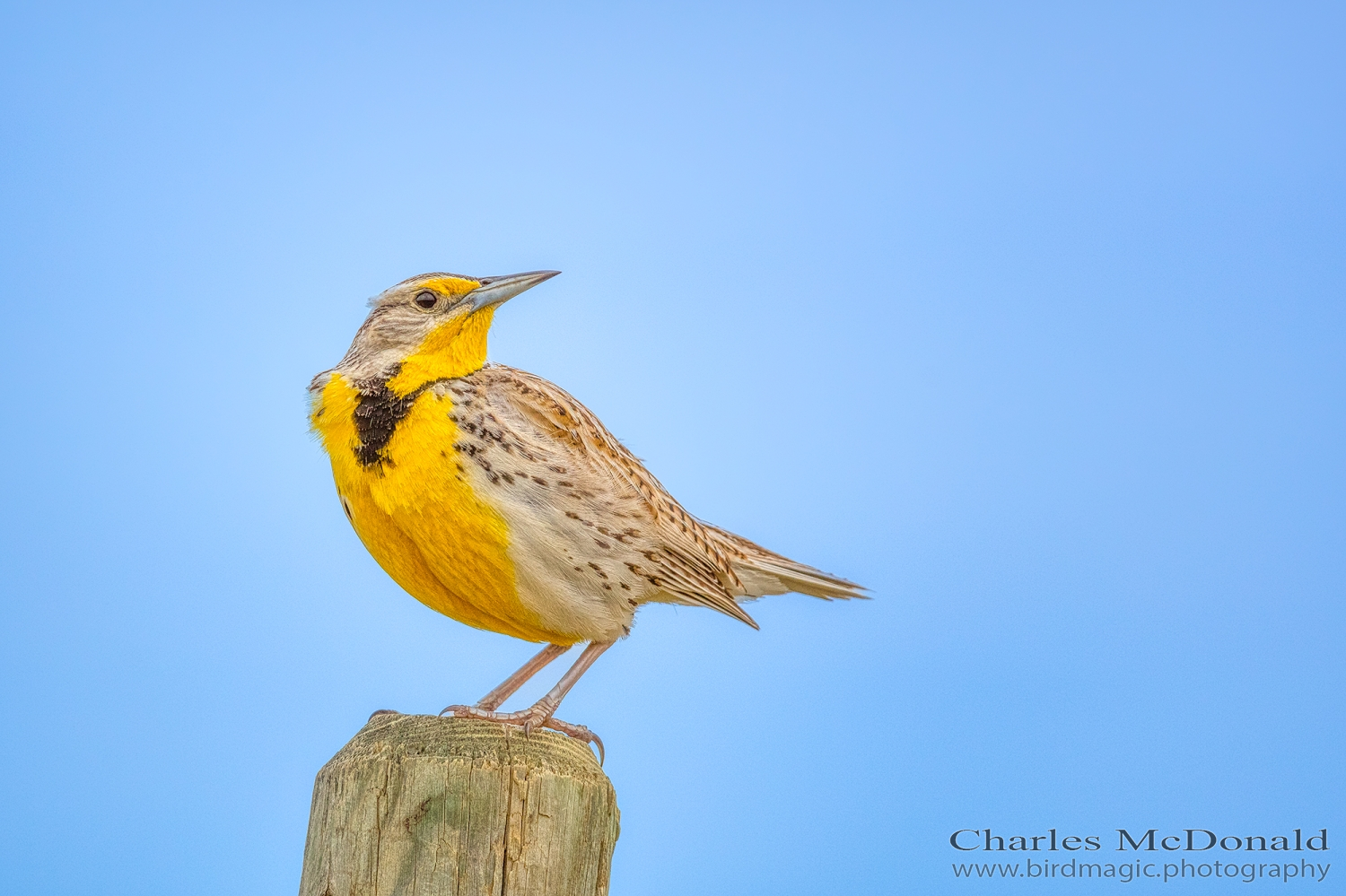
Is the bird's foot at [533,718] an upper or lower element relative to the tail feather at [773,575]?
lower

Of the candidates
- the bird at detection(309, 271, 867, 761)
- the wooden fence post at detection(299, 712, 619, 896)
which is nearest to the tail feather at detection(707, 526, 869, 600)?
the bird at detection(309, 271, 867, 761)

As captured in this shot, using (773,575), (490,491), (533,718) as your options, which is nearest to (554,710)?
(533,718)

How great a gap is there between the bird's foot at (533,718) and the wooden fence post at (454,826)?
1.00ft

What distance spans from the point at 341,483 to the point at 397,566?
22 centimetres

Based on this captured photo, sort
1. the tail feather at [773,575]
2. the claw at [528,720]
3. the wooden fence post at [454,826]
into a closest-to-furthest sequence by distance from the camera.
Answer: the wooden fence post at [454,826]
the claw at [528,720]
the tail feather at [773,575]

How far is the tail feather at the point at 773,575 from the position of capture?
3.63 meters

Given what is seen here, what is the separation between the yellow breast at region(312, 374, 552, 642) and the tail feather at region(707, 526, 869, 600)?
2.07ft

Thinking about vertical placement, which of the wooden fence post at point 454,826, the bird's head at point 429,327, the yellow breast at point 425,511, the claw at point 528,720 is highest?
the bird's head at point 429,327

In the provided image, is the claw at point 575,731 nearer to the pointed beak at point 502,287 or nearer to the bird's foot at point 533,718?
the bird's foot at point 533,718

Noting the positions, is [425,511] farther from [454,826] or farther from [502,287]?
[454,826]

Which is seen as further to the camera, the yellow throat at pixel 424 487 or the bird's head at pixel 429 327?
the bird's head at pixel 429 327

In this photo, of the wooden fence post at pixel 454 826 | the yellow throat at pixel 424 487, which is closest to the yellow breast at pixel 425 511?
the yellow throat at pixel 424 487

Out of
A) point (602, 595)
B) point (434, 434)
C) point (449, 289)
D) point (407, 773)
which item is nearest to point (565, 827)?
point (407, 773)

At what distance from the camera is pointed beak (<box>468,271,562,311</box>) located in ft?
10.8
